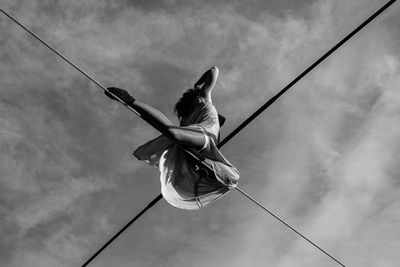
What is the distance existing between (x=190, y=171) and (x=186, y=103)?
767 mm

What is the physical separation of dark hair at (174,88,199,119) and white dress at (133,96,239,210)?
1.16 ft

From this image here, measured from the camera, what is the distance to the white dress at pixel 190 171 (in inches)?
176

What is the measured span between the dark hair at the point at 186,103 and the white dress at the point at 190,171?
1.16 feet

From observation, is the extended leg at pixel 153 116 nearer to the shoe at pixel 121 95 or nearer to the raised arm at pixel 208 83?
the shoe at pixel 121 95

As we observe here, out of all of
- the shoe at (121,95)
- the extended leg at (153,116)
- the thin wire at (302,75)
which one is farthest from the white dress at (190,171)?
the shoe at (121,95)

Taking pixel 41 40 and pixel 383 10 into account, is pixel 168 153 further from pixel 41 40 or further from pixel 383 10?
pixel 383 10

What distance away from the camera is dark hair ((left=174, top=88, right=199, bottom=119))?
5012 mm

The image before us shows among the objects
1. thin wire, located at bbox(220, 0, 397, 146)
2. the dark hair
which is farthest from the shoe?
the dark hair

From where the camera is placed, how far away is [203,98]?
499cm

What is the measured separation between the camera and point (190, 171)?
4.60 metres

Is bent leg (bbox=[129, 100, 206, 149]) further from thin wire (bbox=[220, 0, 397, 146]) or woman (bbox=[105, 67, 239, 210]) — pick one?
thin wire (bbox=[220, 0, 397, 146])

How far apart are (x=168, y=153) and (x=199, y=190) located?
1.48ft

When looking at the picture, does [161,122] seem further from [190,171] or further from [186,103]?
[186,103]

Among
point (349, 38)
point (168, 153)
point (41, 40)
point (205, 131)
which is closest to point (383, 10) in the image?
point (349, 38)
